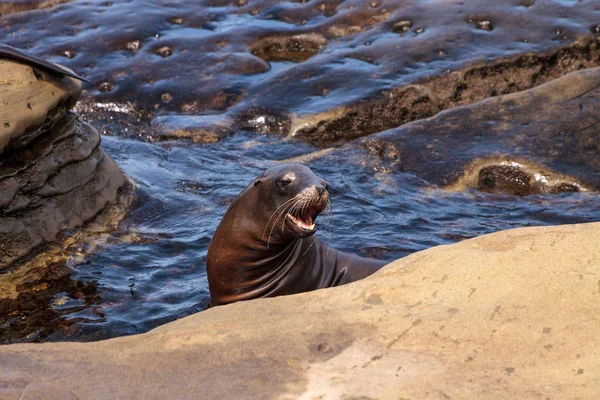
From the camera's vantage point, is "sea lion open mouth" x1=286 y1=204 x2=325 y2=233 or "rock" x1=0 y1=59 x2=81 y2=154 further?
"rock" x1=0 y1=59 x2=81 y2=154

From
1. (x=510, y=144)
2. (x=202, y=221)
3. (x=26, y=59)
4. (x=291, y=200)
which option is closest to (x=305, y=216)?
(x=291, y=200)

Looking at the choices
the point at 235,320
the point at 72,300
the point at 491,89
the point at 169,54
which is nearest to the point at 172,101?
the point at 169,54

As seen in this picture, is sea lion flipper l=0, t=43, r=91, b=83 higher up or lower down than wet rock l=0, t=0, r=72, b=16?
higher up

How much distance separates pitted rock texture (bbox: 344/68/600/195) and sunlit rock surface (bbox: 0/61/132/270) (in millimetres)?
2949

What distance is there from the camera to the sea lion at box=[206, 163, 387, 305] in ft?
20.7

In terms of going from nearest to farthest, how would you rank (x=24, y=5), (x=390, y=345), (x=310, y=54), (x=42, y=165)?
(x=390, y=345)
(x=42, y=165)
(x=310, y=54)
(x=24, y=5)

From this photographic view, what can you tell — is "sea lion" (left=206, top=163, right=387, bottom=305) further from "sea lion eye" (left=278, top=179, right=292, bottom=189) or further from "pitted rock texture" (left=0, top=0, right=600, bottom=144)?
"pitted rock texture" (left=0, top=0, right=600, bottom=144)

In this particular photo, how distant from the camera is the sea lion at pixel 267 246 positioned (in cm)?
632

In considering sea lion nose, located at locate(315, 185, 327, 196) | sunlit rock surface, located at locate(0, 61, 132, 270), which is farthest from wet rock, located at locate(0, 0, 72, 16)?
sea lion nose, located at locate(315, 185, 327, 196)

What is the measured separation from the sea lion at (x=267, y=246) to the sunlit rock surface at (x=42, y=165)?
1840 millimetres

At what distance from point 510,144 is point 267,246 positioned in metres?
4.10

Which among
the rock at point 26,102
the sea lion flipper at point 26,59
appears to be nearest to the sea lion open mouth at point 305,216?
the sea lion flipper at point 26,59

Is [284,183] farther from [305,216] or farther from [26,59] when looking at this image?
[26,59]

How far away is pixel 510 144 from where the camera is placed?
9.66 metres
